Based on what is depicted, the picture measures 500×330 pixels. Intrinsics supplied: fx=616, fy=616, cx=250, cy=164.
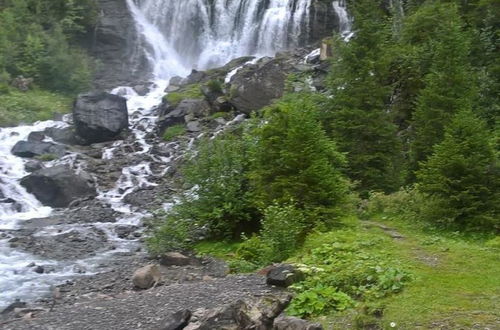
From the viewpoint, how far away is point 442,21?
71.4 ft

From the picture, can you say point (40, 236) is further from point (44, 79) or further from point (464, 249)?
point (44, 79)

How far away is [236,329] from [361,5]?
13.3 m

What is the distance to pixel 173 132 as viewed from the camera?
31062 millimetres

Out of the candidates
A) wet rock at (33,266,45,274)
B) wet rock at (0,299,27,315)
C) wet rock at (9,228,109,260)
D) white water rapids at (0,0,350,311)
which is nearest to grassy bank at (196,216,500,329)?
wet rock at (0,299,27,315)

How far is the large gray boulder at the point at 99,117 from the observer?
102 feet

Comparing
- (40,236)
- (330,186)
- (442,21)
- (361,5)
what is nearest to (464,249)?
(330,186)

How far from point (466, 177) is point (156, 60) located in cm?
3309

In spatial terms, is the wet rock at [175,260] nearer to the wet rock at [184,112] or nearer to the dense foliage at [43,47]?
the wet rock at [184,112]

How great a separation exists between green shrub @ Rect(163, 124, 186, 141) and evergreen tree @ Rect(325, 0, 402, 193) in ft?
44.3

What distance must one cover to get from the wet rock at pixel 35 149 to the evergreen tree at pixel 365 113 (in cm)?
1572

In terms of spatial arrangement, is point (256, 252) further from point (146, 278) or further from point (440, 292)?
point (440, 292)

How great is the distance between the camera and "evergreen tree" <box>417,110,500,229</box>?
13.1 meters

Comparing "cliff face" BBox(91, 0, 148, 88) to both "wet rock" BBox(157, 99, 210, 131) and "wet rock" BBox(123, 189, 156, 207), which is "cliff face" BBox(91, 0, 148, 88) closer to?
"wet rock" BBox(157, 99, 210, 131)

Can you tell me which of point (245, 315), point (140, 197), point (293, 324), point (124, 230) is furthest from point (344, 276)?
point (140, 197)
